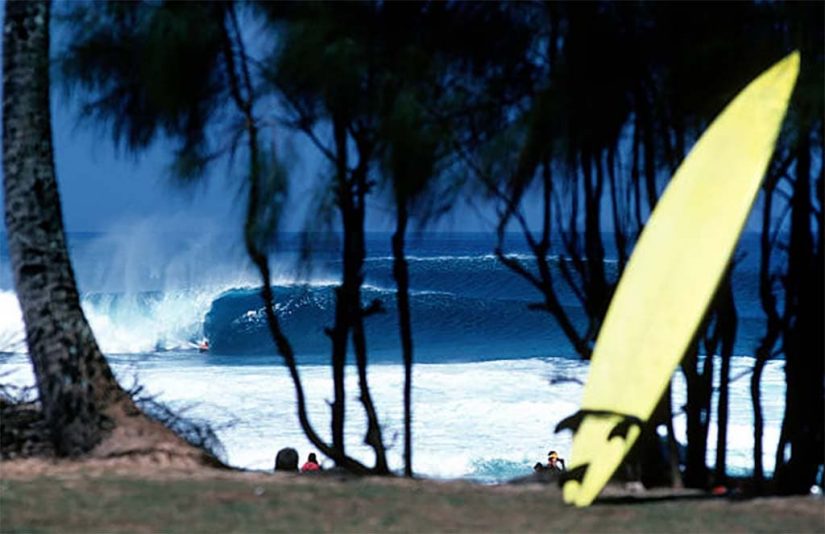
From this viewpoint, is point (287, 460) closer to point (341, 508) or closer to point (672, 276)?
point (341, 508)

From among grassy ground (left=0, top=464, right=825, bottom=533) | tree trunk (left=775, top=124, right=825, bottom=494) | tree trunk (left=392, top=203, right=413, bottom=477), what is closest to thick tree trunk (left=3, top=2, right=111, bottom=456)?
grassy ground (left=0, top=464, right=825, bottom=533)

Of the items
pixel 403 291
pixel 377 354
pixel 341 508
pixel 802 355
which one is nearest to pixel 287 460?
pixel 403 291

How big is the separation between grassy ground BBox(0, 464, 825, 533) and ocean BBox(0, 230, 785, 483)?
2369 millimetres

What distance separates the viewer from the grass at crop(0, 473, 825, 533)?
667 centimetres

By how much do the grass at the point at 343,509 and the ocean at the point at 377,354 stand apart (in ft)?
7.83

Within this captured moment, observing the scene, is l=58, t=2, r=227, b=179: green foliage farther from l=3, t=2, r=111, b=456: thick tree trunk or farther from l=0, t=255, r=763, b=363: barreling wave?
l=0, t=255, r=763, b=363: barreling wave

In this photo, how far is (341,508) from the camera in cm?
711

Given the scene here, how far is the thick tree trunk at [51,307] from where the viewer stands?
8727mm

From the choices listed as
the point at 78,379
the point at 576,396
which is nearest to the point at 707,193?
the point at 78,379

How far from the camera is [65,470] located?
830 centimetres

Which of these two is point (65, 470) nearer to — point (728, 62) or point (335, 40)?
point (335, 40)

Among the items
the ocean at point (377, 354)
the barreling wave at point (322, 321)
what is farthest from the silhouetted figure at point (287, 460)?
the barreling wave at point (322, 321)

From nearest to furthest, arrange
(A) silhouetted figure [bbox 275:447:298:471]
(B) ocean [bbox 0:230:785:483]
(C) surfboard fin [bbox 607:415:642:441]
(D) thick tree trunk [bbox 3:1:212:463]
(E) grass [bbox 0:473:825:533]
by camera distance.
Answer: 1. (E) grass [bbox 0:473:825:533]
2. (C) surfboard fin [bbox 607:415:642:441]
3. (D) thick tree trunk [bbox 3:1:212:463]
4. (A) silhouetted figure [bbox 275:447:298:471]
5. (B) ocean [bbox 0:230:785:483]

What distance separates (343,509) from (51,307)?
8.23 ft
